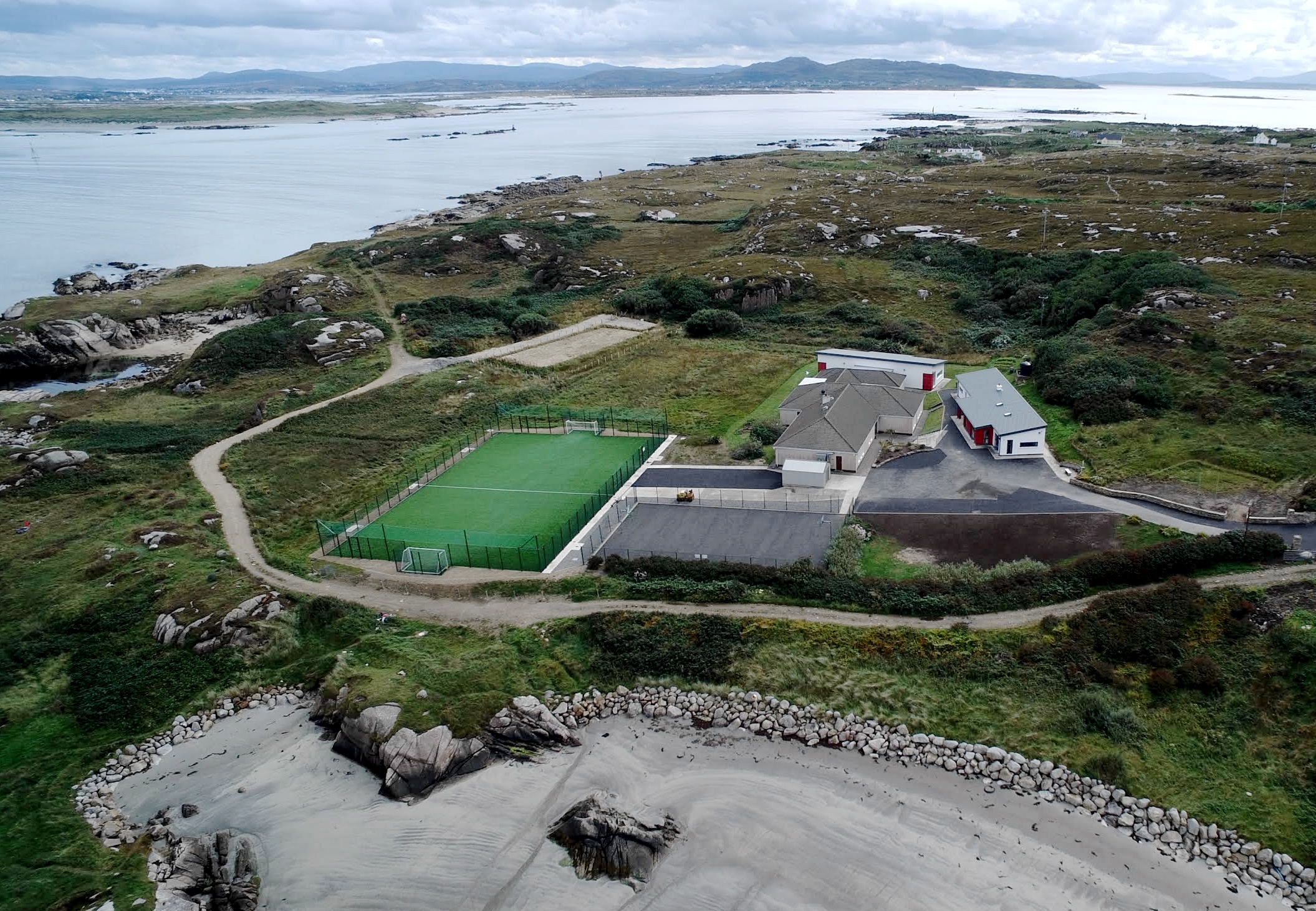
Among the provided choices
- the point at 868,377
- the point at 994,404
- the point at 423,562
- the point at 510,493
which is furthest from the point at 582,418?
the point at 994,404

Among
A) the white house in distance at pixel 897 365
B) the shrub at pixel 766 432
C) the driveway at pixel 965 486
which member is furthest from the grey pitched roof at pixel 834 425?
the white house in distance at pixel 897 365

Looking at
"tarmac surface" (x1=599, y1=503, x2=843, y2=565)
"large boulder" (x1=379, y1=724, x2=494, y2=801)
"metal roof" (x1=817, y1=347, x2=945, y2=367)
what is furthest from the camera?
"metal roof" (x1=817, y1=347, x2=945, y2=367)

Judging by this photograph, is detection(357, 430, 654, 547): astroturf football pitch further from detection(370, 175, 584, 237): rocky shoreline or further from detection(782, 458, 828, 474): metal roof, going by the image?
detection(370, 175, 584, 237): rocky shoreline

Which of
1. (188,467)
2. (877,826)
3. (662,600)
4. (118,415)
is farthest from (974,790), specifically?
(118,415)

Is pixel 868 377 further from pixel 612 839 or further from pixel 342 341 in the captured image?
pixel 342 341

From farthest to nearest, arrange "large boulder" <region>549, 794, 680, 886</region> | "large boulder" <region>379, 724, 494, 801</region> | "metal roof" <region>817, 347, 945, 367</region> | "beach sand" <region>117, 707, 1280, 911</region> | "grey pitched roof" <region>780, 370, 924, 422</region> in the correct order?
"metal roof" <region>817, 347, 945, 367</region> → "grey pitched roof" <region>780, 370, 924, 422</region> → "large boulder" <region>379, 724, 494, 801</region> → "large boulder" <region>549, 794, 680, 886</region> → "beach sand" <region>117, 707, 1280, 911</region>

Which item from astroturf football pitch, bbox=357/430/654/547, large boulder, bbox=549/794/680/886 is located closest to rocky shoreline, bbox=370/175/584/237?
astroturf football pitch, bbox=357/430/654/547
